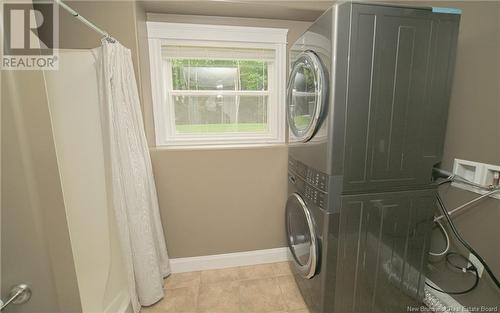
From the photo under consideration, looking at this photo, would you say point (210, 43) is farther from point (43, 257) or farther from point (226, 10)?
point (43, 257)

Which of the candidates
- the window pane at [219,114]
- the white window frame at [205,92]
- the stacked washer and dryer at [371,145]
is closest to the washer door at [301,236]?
the stacked washer and dryer at [371,145]

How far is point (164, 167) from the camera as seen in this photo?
5.91 ft

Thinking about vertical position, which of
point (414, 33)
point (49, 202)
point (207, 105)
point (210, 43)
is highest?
point (210, 43)

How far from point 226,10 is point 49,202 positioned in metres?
1.72

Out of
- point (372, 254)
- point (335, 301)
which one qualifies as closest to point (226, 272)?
point (335, 301)

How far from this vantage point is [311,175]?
51.4 inches

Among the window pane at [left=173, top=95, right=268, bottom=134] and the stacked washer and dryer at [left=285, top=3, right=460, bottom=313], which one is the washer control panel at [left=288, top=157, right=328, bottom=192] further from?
the window pane at [left=173, top=95, right=268, bottom=134]

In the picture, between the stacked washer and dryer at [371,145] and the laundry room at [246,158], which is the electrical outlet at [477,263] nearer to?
the laundry room at [246,158]

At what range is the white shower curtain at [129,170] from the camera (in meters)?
1.33

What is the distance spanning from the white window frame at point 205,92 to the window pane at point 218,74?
Result: 2.7 inches

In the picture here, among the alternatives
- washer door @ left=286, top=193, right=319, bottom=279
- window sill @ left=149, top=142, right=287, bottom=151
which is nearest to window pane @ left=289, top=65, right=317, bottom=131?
window sill @ left=149, top=142, right=287, bottom=151

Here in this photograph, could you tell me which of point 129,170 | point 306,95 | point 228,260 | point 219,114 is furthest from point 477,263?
point 129,170

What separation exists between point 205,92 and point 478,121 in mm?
1971

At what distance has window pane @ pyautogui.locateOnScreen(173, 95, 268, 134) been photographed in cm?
199
